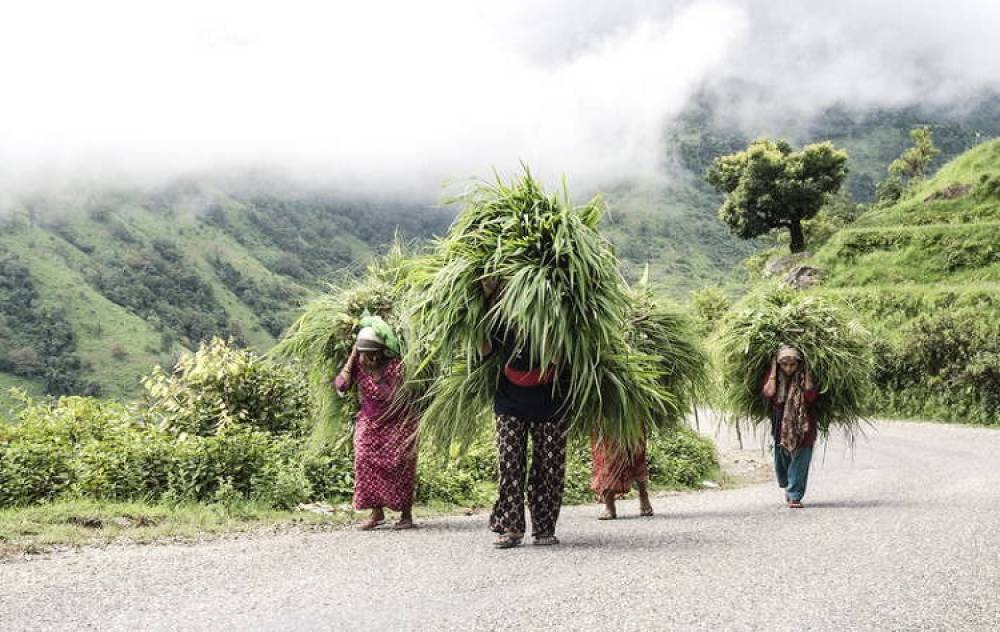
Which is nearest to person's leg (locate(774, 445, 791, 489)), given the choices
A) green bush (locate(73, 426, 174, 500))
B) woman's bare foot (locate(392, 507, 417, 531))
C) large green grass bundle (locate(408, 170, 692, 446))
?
large green grass bundle (locate(408, 170, 692, 446))

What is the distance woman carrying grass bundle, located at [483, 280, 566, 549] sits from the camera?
286 inches

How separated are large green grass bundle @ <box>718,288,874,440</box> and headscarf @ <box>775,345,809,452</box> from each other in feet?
0.66

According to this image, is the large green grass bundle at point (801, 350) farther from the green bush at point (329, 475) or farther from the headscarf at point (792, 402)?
the green bush at point (329, 475)

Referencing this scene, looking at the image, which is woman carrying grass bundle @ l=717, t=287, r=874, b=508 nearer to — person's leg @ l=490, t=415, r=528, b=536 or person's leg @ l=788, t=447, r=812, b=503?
person's leg @ l=788, t=447, r=812, b=503

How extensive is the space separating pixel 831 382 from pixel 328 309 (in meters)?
5.78

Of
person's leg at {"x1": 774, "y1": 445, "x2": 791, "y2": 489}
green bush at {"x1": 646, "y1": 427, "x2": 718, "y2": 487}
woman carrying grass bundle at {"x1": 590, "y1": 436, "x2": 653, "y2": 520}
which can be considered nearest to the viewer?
woman carrying grass bundle at {"x1": 590, "y1": 436, "x2": 653, "y2": 520}

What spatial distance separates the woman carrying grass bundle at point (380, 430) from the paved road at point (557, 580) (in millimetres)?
462

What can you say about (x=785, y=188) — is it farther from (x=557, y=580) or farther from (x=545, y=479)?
(x=557, y=580)

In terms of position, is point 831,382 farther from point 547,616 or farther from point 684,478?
point 547,616

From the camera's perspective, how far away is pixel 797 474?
10.5 meters

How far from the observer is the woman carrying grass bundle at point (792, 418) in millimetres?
10547

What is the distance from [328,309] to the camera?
29.5 feet

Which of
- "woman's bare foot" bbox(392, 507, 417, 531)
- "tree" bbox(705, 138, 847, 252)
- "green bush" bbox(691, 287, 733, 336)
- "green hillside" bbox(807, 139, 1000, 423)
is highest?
"tree" bbox(705, 138, 847, 252)

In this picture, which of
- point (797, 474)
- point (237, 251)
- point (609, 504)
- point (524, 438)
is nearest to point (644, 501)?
point (609, 504)
